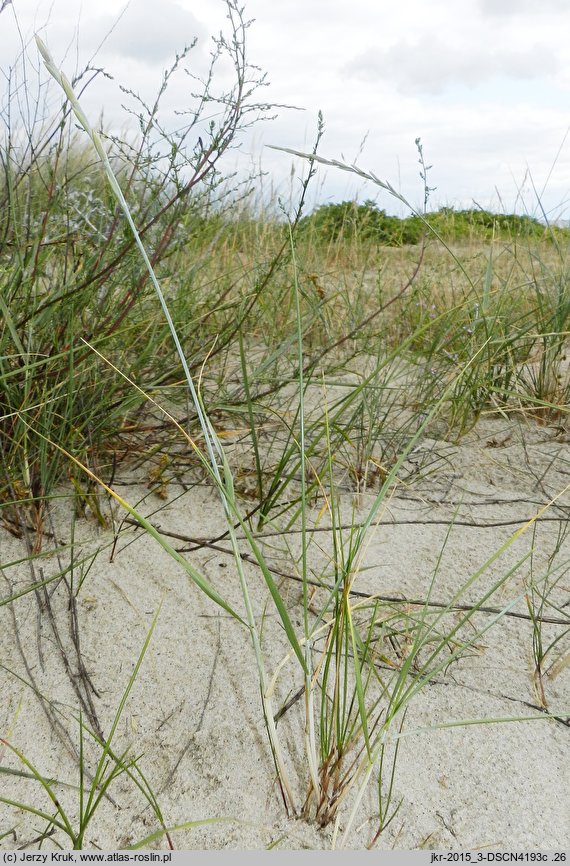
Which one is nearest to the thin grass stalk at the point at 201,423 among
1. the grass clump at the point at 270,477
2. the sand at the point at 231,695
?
the grass clump at the point at 270,477

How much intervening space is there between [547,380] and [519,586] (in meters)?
0.95

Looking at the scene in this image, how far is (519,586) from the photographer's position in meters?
1.45

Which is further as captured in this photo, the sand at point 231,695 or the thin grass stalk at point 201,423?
the sand at point 231,695

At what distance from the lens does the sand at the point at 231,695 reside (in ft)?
3.26

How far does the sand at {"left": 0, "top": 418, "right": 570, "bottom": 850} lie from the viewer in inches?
39.2

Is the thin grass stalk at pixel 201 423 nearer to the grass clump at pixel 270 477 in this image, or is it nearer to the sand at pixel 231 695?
the grass clump at pixel 270 477

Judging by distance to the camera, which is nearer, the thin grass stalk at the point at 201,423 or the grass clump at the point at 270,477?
the thin grass stalk at the point at 201,423

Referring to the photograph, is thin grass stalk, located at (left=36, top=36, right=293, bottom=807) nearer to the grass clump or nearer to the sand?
the grass clump

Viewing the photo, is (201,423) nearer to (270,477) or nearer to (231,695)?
(231,695)

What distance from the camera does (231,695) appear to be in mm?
1176

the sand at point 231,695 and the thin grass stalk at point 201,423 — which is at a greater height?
the thin grass stalk at point 201,423

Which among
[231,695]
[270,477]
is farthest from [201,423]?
[270,477]

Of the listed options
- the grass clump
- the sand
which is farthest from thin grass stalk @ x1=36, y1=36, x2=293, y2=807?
the sand

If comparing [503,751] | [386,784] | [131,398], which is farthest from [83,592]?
[503,751]
